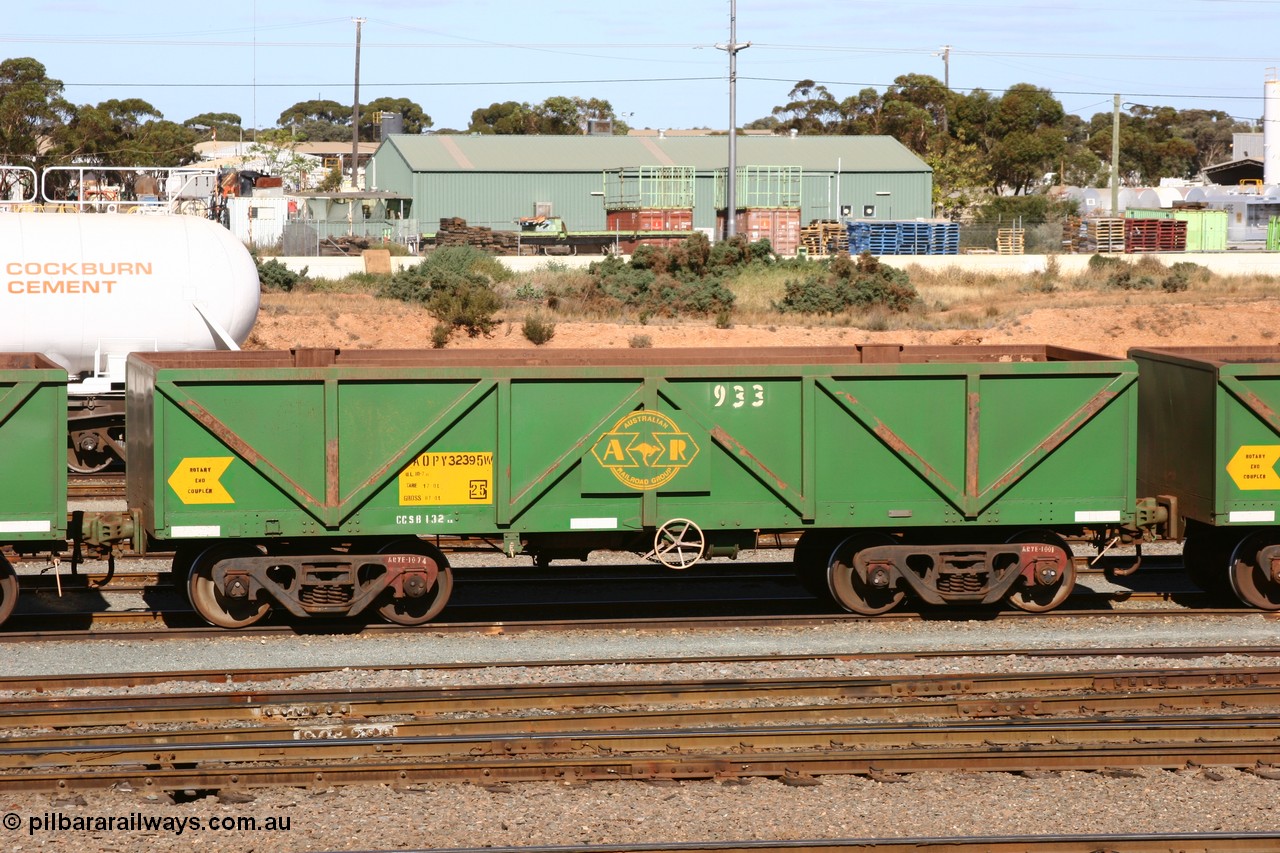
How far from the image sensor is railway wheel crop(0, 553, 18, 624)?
42.4ft

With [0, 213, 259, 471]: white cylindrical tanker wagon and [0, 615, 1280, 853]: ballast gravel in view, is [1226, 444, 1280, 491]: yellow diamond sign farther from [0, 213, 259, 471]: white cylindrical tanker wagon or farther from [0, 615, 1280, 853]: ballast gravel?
[0, 213, 259, 471]: white cylindrical tanker wagon

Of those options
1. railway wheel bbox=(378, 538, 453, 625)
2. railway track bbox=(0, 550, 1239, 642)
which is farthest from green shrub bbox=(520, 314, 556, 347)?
railway wheel bbox=(378, 538, 453, 625)

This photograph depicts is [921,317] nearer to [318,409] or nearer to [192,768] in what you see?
[318,409]

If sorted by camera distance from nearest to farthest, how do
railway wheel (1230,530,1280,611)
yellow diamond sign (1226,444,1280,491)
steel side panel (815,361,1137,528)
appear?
1. steel side panel (815,361,1137,528)
2. yellow diamond sign (1226,444,1280,491)
3. railway wheel (1230,530,1280,611)

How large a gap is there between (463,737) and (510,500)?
3.56 meters

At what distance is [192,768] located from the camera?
30.5 ft

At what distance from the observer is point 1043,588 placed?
14273 millimetres

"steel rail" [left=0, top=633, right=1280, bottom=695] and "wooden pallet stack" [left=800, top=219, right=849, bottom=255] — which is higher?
"wooden pallet stack" [left=800, top=219, right=849, bottom=255]

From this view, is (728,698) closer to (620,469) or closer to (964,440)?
(620,469)

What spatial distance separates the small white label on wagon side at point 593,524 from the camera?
13188 millimetres

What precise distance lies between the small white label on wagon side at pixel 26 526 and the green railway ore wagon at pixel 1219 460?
10776mm

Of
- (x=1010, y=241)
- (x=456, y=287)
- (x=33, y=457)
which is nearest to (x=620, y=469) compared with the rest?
(x=33, y=457)

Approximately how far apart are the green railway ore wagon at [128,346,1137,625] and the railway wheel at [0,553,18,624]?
1254mm

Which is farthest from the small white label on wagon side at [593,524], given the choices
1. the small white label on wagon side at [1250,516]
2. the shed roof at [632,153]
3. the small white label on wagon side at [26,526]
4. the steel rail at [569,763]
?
the shed roof at [632,153]
